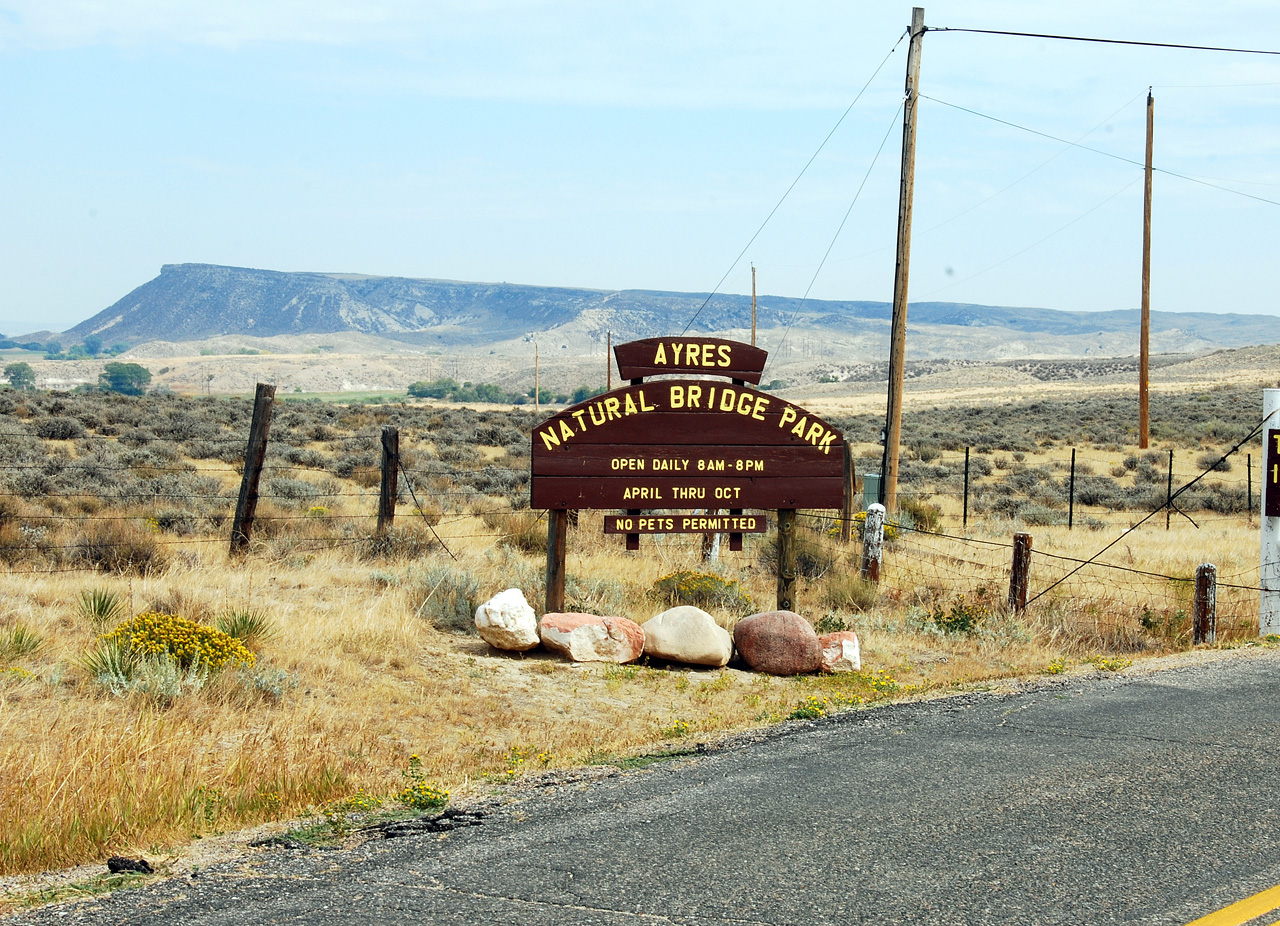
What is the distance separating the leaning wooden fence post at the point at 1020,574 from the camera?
11.5 metres

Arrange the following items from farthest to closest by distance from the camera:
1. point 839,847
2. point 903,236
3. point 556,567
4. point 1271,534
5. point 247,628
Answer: point 903,236, point 1271,534, point 556,567, point 247,628, point 839,847

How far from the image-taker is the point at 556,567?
34.9 feet

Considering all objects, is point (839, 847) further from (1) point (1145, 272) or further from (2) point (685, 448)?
(1) point (1145, 272)

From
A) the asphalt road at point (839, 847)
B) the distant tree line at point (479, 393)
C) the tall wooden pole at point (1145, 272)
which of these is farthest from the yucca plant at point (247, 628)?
the distant tree line at point (479, 393)

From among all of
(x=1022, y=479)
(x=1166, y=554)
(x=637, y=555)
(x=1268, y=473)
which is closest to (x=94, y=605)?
(x=637, y=555)

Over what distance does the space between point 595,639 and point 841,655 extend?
Result: 2141 millimetres

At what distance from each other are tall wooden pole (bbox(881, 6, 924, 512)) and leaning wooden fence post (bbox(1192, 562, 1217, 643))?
19.1ft

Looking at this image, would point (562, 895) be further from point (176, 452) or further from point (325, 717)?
point (176, 452)

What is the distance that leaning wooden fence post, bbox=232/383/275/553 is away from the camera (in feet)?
41.6

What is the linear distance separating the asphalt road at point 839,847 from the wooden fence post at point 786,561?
432 centimetres

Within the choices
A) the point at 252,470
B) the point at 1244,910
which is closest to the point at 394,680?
the point at 252,470

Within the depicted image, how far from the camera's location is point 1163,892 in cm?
436

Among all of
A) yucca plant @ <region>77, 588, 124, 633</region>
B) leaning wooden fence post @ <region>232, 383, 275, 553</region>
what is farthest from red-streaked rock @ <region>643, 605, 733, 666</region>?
leaning wooden fence post @ <region>232, 383, 275, 553</region>

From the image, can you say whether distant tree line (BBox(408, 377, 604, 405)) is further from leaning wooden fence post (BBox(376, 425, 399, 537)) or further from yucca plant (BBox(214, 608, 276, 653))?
yucca plant (BBox(214, 608, 276, 653))
